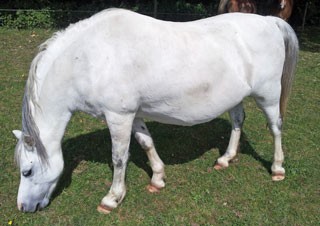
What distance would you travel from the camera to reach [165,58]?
2871 millimetres

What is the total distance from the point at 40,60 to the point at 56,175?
99cm

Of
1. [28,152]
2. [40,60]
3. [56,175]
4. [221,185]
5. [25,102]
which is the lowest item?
[221,185]

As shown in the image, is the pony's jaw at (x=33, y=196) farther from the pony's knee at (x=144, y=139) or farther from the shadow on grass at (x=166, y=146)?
the pony's knee at (x=144, y=139)

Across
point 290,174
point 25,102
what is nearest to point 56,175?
point 25,102

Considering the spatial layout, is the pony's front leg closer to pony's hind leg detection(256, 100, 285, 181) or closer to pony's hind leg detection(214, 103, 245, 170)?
pony's hind leg detection(214, 103, 245, 170)

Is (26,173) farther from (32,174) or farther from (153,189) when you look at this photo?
(153,189)

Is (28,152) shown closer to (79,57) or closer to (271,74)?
(79,57)

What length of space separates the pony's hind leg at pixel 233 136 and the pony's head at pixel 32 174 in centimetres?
184

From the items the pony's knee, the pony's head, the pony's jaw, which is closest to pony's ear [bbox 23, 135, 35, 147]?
the pony's head

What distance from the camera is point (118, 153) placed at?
3109mm

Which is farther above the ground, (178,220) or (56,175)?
(56,175)

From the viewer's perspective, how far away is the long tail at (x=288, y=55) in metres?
3.52

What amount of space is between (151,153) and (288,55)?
1.68 metres

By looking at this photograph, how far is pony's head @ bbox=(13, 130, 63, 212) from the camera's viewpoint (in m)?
2.94
